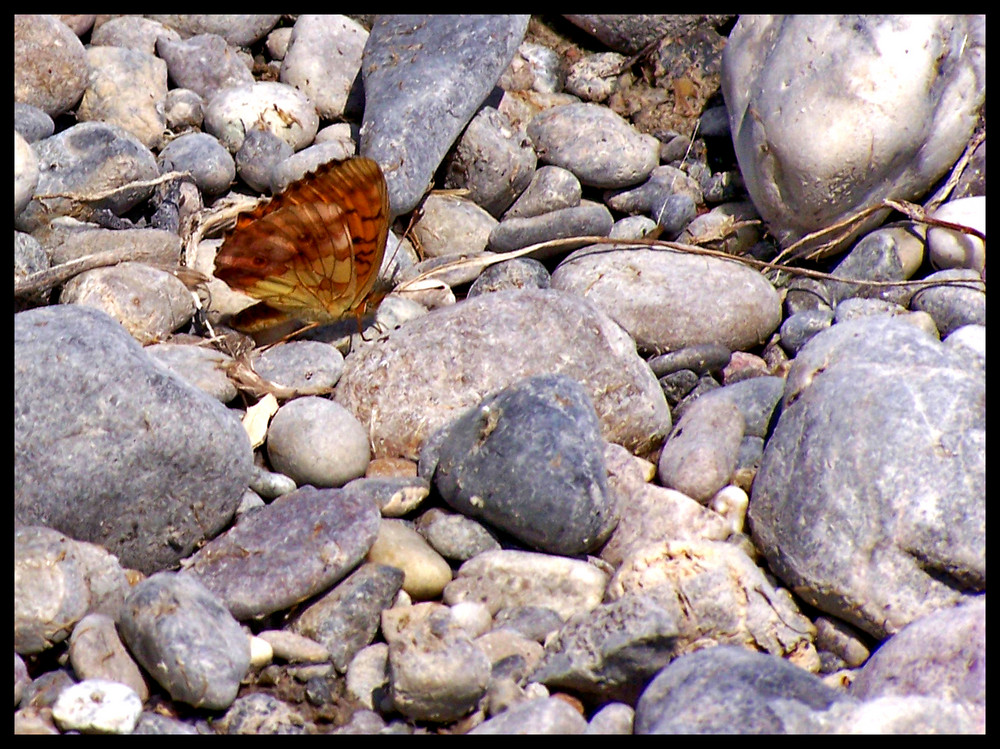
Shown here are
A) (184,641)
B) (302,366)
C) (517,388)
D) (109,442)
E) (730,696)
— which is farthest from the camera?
(302,366)

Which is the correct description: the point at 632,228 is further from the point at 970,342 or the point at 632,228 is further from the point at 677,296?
the point at 970,342

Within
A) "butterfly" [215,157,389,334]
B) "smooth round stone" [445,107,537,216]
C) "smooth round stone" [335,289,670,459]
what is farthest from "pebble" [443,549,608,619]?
"smooth round stone" [445,107,537,216]

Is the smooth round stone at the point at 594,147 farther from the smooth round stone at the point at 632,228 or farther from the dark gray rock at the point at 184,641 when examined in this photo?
the dark gray rock at the point at 184,641

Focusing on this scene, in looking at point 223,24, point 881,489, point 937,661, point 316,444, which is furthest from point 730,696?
point 223,24

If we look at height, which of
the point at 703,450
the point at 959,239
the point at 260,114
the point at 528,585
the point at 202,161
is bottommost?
the point at 528,585

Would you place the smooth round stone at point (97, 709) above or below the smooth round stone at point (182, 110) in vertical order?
below

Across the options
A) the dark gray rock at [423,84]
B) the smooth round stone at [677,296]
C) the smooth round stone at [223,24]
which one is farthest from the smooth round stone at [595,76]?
the smooth round stone at [223,24]
